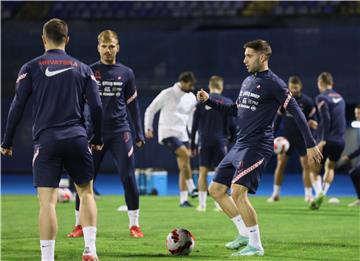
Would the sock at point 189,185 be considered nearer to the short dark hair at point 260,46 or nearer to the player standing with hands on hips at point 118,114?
the player standing with hands on hips at point 118,114

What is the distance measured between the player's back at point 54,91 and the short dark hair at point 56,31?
10 cm

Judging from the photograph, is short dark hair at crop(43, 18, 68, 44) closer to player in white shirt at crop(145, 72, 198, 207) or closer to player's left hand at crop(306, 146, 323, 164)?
player's left hand at crop(306, 146, 323, 164)

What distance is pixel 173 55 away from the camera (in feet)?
89.9

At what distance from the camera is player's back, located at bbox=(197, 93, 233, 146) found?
16.1 meters

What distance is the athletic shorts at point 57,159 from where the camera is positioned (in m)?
7.53

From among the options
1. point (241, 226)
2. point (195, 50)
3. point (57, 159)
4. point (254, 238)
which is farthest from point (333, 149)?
point (195, 50)

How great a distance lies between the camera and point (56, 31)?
24.8ft

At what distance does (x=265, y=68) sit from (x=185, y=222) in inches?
183

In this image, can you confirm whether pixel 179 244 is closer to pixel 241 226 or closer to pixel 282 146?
pixel 241 226

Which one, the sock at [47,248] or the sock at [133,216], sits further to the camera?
the sock at [133,216]

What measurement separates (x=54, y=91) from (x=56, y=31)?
0.50 m

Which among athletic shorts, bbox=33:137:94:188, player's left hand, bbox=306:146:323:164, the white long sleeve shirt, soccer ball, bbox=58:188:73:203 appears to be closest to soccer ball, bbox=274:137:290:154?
the white long sleeve shirt

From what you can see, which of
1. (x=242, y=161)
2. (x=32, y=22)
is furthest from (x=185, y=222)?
(x=32, y=22)

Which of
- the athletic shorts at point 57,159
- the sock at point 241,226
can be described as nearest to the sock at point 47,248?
the athletic shorts at point 57,159
